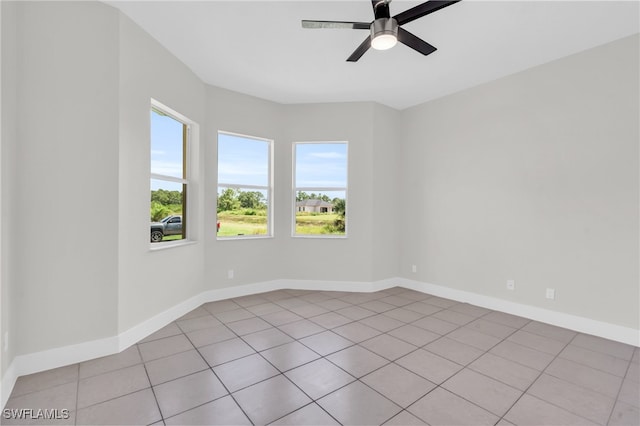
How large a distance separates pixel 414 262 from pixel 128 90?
4.34m

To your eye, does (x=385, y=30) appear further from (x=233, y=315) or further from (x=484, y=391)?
(x=233, y=315)

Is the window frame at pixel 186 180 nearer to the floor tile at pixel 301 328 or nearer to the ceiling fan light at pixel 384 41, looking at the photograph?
the floor tile at pixel 301 328

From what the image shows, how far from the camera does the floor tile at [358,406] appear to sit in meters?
1.78

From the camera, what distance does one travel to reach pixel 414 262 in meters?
4.76

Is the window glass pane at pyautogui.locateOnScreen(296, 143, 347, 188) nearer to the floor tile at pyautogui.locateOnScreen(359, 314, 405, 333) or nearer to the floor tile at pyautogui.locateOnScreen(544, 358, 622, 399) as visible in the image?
the floor tile at pyautogui.locateOnScreen(359, 314, 405, 333)

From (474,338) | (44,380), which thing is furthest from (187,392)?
(474,338)

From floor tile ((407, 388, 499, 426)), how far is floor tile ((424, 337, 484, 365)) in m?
0.58

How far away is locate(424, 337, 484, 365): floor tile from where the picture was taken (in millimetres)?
2533

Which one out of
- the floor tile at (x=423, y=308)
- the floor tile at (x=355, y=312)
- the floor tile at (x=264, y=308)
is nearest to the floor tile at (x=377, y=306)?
the floor tile at (x=355, y=312)

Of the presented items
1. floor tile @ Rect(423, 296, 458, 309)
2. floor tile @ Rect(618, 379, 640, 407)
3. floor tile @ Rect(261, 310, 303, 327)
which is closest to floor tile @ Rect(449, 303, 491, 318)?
floor tile @ Rect(423, 296, 458, 309)

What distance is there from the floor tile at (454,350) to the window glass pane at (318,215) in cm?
229

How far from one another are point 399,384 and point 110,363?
2.30 meters

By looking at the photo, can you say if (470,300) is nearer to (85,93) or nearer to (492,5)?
(492,5)

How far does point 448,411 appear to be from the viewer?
1854 mm
